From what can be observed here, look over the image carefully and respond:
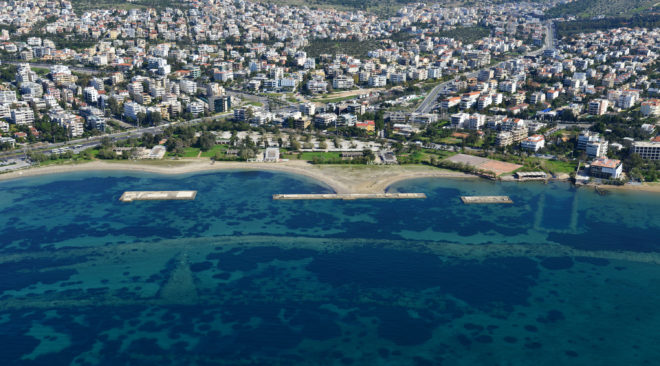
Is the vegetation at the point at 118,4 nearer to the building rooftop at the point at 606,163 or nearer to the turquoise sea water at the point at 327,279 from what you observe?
the turquoise sea water at the point at 327,279

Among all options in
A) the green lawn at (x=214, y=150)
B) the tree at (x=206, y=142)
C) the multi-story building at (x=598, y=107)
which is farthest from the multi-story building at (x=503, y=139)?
the tree at (x=206, y=142)

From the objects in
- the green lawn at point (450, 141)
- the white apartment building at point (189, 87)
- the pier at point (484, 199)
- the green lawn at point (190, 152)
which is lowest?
the pier at point (484, 199)

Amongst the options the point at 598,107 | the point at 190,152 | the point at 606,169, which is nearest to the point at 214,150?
the point at 190,152

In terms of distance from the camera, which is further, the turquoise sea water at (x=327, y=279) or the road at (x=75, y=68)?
the road at (x=75, y=68)

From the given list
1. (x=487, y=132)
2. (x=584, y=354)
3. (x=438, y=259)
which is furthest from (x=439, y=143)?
(x=584, y=354)

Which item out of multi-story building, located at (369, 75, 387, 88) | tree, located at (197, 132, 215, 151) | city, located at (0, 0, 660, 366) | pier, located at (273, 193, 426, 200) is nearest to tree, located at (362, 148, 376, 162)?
city, located at (0, 0, 660, 366)

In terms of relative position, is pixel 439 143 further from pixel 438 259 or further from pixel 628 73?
pixel 628 73

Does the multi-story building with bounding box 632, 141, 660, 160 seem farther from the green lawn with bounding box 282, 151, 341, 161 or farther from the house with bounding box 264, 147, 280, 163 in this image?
the house with bounding box 264, 147, 280, 163

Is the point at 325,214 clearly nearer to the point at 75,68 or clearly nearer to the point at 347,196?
the point at 347,196
